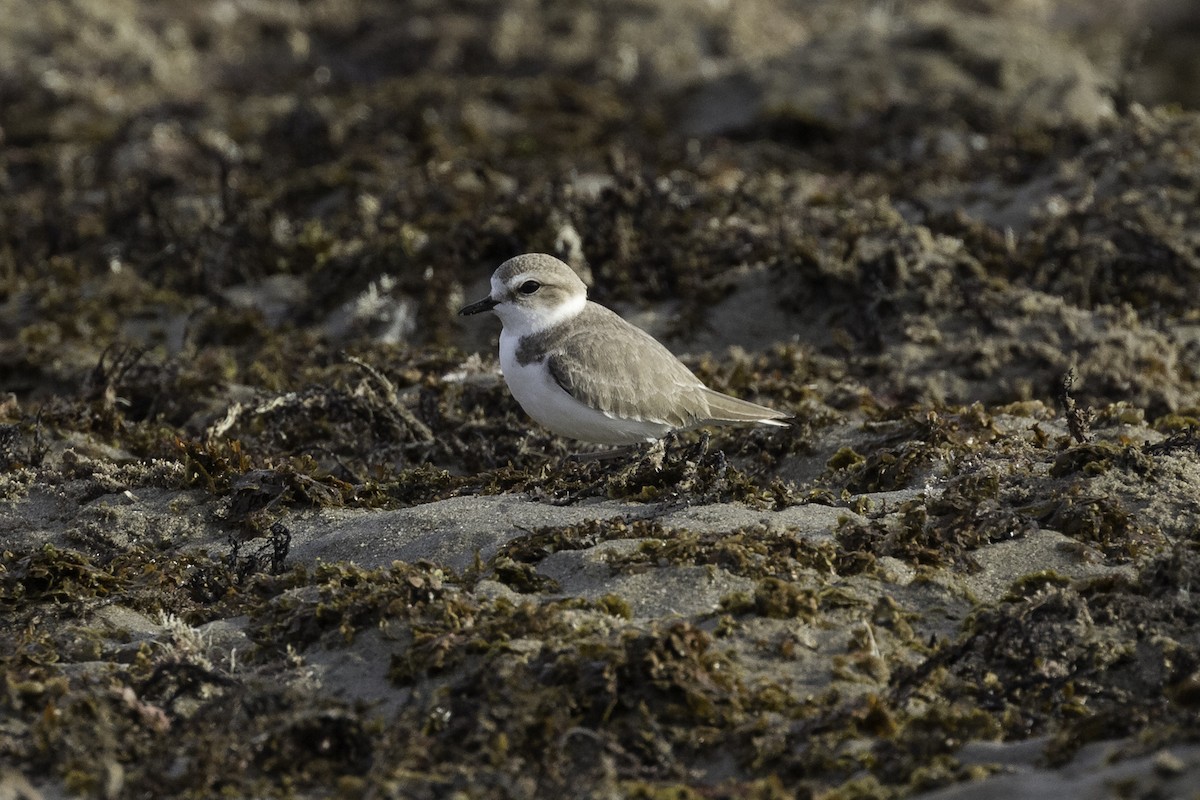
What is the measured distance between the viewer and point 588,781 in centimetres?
451

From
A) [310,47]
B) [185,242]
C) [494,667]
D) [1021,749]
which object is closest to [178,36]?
[310,47]

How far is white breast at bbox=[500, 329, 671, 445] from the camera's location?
274 inches

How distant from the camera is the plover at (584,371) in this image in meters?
6.98

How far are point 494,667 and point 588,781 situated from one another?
652 millimetres

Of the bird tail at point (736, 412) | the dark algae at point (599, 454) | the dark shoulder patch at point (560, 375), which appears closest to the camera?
the dark algae at point (599, 454)

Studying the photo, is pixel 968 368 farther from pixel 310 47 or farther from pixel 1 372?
pixel 310 47

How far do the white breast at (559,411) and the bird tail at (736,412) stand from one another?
29 cm

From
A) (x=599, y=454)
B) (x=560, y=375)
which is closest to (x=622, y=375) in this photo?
(x=560, y=375)

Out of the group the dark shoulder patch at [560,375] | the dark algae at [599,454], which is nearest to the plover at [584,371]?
the dark shoulder patch at [560,375]

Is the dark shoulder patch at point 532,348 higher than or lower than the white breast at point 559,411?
higher

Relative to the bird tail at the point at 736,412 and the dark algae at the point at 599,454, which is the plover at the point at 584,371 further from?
the dark algae at the point at 599,454

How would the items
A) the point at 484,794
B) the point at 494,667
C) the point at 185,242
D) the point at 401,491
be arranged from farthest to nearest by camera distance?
the point at 185,242, the point at 401,491, the point at 494,667, the point at 484,794

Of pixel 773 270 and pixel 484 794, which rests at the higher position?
pixel 773 270

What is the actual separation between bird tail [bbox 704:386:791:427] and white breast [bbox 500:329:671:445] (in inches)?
11.2
